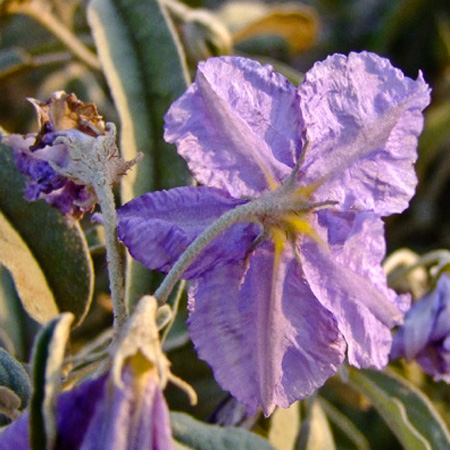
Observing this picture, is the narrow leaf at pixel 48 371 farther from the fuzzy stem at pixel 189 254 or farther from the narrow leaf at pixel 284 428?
the narrow leaf at pixel 284 428

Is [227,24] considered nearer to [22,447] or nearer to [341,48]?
[341,48]

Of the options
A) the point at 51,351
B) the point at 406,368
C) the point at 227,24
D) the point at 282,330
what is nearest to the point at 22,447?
the point at 51,351

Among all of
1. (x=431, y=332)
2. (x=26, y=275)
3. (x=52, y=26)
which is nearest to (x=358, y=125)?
(x=431, y=332)

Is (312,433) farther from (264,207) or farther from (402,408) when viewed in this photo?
(264,207)

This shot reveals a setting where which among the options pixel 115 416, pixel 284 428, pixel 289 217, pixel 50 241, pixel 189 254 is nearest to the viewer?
pixel 115 416

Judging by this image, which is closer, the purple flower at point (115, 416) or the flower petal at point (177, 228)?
the purple flower at point (115, 416)

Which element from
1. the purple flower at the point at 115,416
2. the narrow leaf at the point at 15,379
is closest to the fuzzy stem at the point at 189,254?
the purple flower at the point at 115,416
